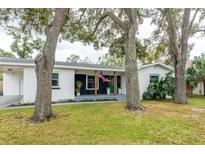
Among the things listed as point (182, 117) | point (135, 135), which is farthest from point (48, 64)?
point (182, 117)

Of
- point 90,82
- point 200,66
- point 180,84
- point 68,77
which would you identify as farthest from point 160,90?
point 68,77

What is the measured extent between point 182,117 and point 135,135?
3.50 m

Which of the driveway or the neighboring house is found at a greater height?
the neighboring house

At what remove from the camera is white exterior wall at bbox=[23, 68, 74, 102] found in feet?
45.9

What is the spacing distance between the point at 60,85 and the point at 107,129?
941 centimetres

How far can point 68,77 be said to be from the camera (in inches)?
634

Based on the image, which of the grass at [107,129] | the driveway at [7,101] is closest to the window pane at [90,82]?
the driveway at [7,101]

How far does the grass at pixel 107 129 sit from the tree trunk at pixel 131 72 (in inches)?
27.2

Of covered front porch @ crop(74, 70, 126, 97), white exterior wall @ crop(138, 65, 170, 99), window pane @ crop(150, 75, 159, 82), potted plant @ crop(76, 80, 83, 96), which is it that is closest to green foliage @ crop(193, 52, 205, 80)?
white exterior wall @ crop(138, 65, 170, 99)

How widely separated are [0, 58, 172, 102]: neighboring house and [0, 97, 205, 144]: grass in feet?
17.6

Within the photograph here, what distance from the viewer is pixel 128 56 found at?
385 inches

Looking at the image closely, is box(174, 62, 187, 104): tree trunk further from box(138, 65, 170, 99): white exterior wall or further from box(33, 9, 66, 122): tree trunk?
box(33, 9, 66, 122): tree trunk

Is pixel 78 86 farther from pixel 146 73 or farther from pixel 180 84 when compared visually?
pixel 180 84
